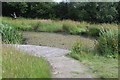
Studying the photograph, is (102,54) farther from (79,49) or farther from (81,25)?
(81,25)

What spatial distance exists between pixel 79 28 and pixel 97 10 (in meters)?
5.07

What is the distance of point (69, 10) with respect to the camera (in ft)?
76.0

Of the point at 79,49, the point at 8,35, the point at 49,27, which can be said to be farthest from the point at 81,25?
the point at 79,49

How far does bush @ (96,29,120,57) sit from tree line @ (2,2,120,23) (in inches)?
537

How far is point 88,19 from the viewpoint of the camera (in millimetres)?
22359

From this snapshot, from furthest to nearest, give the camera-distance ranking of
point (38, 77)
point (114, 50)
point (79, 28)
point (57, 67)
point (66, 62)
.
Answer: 1. point (79, 28)
2. point (114, 50)
3. point (66, 62)
4. point (57, 67)
5. point (38, 77)

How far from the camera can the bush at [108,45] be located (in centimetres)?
750

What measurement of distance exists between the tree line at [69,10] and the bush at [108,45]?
13642 millimetres

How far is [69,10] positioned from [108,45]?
15.7 meters

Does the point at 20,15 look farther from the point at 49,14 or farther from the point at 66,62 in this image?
the point at 66,62

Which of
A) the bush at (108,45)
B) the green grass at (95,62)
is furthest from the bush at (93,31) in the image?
the green grass at (95,62)

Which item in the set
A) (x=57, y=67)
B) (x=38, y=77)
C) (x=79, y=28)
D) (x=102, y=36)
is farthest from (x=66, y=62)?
(x=79, y=28)

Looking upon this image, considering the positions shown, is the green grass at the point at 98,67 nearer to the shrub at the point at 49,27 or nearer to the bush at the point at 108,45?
the bush at the point at 108,45

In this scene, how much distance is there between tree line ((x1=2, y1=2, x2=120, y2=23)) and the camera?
21.5 meters
